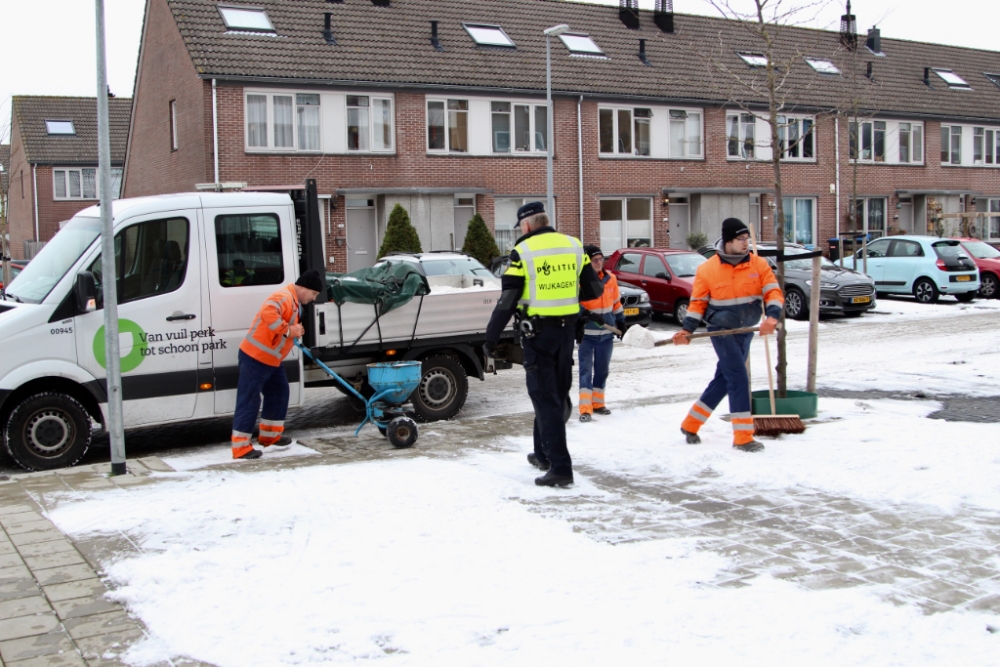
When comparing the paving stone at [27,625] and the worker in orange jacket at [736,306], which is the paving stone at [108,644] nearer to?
the paving stone at [27,625]

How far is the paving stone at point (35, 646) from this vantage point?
4.32 m

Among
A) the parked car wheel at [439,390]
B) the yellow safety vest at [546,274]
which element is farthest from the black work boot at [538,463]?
the parked car wheel at [439,390]

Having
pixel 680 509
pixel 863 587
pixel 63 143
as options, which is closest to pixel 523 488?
pixel 680 509

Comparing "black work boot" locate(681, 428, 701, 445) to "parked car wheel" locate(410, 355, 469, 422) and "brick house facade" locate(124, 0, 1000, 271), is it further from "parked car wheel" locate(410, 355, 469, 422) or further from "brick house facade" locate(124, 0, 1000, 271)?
"brick house facade" locate(124, 0, 1000, 271)

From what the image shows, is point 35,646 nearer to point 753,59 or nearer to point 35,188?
point 753,59

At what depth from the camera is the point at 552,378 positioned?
700 centimetres

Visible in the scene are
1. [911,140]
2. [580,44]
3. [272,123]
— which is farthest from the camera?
[911,140]

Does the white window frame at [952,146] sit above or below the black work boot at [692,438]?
above

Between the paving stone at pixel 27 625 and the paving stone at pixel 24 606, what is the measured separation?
51 mm

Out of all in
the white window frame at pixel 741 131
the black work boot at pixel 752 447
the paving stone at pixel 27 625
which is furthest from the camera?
the white window frame at pixel 741 131

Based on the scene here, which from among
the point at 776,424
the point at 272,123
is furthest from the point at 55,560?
the point at 272,123

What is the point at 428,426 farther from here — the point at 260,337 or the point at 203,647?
the point at 203,647

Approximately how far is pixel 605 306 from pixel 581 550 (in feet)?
16.7

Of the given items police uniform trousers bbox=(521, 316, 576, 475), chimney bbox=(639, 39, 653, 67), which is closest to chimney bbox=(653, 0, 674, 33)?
chimney bbox=(639, 39, 653, 67)
